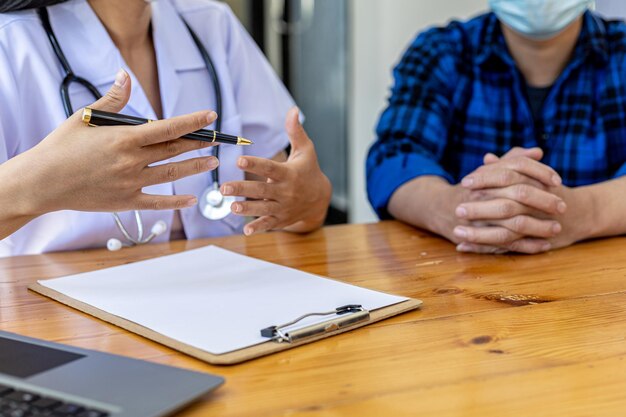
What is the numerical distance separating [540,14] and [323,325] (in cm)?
93

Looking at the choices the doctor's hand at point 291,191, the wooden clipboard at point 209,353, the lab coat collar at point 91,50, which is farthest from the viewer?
the lab coat collar at point 91,50

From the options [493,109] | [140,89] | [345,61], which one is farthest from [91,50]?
[345,61]

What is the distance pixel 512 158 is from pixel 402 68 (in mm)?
469

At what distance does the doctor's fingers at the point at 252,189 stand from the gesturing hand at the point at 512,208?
27 centimetres

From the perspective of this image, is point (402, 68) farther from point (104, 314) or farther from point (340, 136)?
point (340, 136)

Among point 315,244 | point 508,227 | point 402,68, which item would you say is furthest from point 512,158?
point 402,68

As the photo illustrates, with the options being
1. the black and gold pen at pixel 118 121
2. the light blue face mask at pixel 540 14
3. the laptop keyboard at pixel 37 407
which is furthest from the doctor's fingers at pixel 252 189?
the light blue face mask at pixel 540 14

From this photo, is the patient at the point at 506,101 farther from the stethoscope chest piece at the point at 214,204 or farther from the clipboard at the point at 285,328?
the clipboard at the point at 285,328

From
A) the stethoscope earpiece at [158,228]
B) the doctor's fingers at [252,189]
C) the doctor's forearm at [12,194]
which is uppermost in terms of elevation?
the doctor's forearm at [12,194]

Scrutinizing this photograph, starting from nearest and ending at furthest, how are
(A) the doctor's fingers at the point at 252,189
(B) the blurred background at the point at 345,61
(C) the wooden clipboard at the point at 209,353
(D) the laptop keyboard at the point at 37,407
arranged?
(D) the laptop keyboard at the point at 37,407
(C) the wooden clipboard at the point at 209,353
(A) the doctor's fingers at the point at 252,189
(B) the blurred background at the point at 345,61

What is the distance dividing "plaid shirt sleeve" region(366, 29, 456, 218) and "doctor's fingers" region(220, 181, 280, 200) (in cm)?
32

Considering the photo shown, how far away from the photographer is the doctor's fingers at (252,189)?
39.0 inches

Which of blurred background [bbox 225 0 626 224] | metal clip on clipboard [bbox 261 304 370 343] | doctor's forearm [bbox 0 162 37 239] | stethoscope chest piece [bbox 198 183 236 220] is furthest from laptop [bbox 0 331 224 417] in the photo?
blurred background [bbox 225 0 626 224]

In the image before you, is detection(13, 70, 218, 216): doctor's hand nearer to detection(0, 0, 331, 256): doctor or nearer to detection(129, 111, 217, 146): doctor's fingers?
detection(129, 111, 217, 146): doctor's fingers
